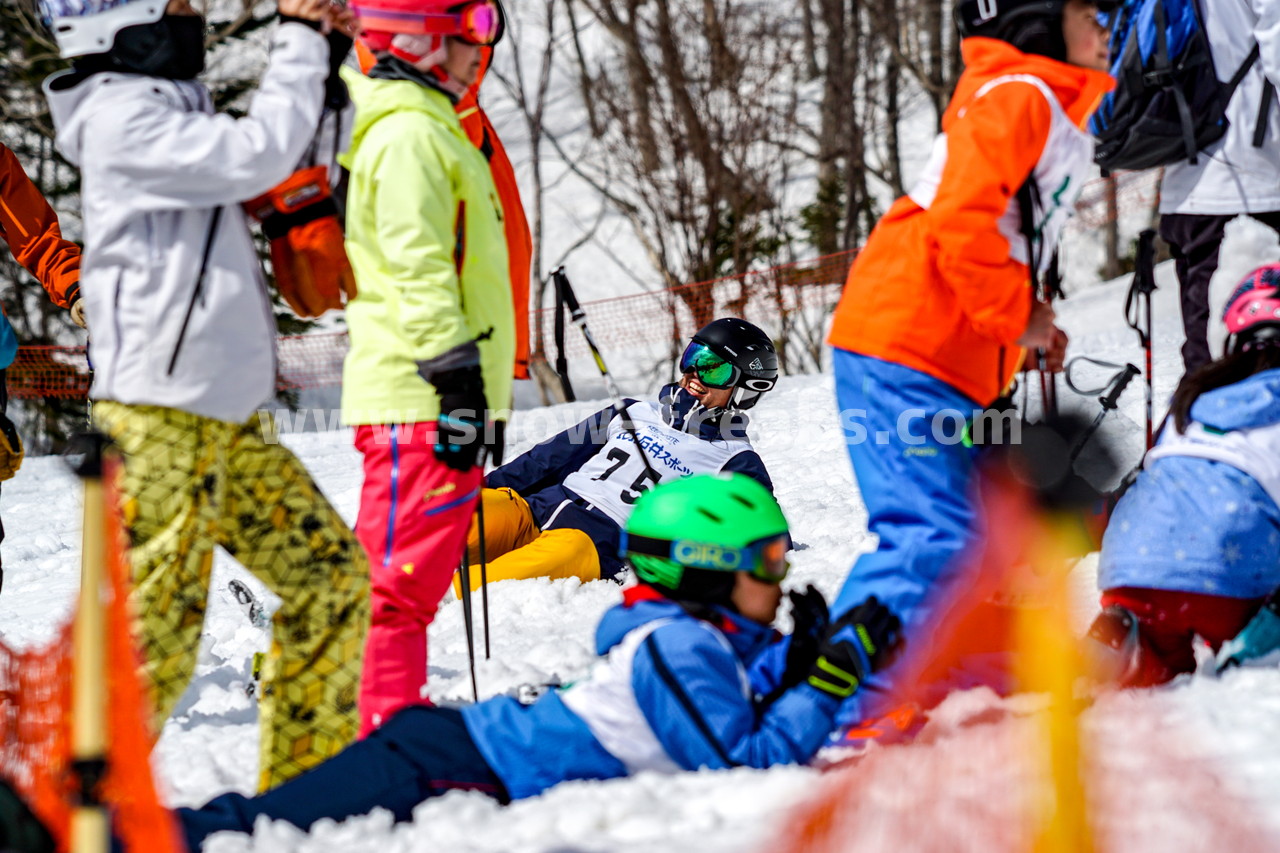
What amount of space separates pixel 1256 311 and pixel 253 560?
2.48m

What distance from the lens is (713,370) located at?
5.71 meters

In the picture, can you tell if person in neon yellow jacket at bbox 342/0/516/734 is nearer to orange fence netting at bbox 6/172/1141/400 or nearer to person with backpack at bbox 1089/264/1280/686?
person with backpack at bbox 1089/264/1280/686

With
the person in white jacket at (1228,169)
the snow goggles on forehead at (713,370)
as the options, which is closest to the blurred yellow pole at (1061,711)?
the person in white jacket at (1228,169)

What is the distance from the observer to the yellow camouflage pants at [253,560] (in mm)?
2635

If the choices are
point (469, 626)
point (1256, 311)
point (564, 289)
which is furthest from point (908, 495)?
point (564, 289)

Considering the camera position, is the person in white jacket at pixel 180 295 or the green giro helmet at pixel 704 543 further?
the green giro helmet at pixel 704 543

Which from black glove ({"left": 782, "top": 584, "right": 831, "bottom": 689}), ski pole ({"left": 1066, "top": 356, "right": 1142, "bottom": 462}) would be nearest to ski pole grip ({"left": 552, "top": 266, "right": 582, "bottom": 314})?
ski pole ({"left": 1066, "top": 356, "right": 1142, "bottom": 462})

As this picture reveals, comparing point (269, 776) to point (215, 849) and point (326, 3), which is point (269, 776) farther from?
point (326, 3)

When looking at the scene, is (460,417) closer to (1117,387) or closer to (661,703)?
(661,703)

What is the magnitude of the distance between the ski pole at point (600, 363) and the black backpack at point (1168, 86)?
6.57 ft

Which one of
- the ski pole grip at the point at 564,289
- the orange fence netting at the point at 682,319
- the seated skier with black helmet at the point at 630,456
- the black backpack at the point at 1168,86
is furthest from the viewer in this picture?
the orange fence netting at the point at 682,319

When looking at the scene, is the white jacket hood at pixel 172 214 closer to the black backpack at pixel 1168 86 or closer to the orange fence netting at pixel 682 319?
the black backpack at pixel 1168 86

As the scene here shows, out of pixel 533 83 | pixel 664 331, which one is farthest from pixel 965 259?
pixel 533 83

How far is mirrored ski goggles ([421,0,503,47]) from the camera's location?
10.3 feet
